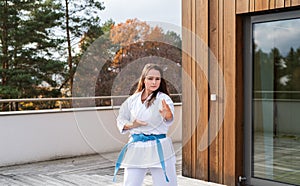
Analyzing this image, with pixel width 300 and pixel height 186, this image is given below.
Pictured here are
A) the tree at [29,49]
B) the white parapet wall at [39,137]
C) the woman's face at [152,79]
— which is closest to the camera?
the woman's face at [152,79]

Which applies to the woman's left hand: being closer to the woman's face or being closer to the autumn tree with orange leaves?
the woman's face

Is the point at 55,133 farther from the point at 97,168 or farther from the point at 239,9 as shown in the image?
the point at 239,9

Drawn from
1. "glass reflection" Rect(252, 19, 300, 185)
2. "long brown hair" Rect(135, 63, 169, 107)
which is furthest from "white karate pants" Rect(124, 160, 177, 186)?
"glass reflection" Rect(252, 19, 300, 185)

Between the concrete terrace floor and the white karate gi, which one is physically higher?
the white karate gi

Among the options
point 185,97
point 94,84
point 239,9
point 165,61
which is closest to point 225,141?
point 185,97

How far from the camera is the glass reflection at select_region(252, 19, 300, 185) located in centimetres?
371

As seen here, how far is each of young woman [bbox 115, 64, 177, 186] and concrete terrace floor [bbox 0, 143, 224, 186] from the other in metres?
1.72

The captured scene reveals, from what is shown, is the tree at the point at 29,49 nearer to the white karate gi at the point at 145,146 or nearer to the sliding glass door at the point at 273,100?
the sliding glass door at the point at 273,100

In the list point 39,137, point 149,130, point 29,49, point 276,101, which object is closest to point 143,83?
point 149,130

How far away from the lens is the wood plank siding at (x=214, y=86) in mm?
4055

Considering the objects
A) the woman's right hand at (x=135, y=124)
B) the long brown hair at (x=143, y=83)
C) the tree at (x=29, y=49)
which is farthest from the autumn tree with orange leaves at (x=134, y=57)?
the tree at (x=29, y=49)

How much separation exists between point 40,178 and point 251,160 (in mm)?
2258

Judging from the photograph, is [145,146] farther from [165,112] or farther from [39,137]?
[39,137]

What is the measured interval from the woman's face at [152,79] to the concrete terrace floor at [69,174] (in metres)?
1.95
